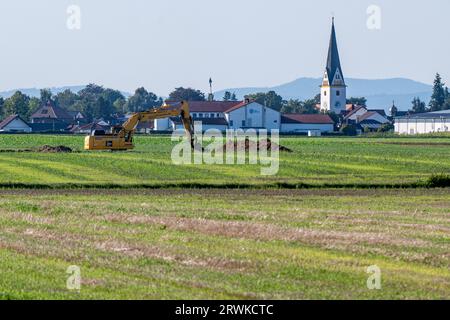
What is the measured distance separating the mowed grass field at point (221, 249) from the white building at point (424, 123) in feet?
499

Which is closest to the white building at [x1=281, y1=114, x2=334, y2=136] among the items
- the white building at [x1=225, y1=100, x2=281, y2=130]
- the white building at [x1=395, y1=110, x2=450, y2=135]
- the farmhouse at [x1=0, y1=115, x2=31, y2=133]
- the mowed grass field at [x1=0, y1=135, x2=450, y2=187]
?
the white building at [x1=225, y1=100, x2=281, y2=130]

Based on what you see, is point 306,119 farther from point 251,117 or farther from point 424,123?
point 424,123

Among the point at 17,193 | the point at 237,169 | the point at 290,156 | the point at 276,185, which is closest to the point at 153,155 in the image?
the point at 290,156

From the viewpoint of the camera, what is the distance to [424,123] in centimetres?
19550

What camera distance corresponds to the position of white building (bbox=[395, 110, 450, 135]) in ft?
629

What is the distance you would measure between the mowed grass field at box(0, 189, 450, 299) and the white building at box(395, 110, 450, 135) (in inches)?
5989

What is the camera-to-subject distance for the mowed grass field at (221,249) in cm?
2155

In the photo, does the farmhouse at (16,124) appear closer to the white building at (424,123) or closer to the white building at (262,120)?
the white building at (262,120)

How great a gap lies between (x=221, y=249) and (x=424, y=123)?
172 m

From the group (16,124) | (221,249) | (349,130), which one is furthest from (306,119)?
(221,249)

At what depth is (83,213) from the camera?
35.4 meters

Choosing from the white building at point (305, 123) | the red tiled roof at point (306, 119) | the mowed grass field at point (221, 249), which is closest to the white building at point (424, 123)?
the white building at point (305, 123)
